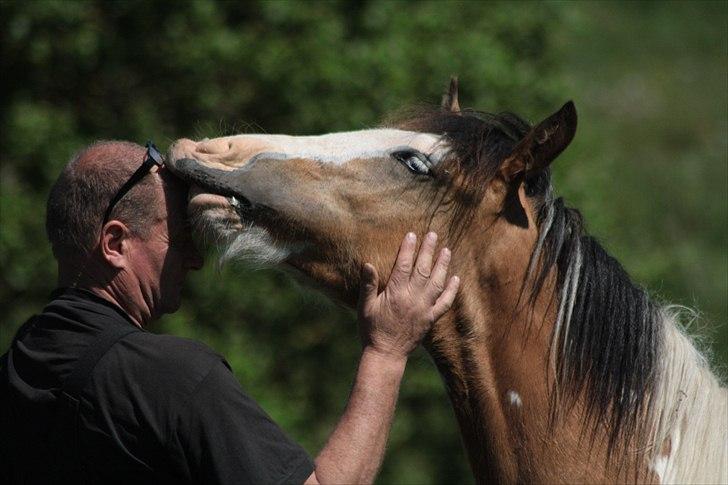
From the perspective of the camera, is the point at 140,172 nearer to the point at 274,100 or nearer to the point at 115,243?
the point at 115,243

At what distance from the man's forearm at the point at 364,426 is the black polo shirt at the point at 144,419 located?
70 mm

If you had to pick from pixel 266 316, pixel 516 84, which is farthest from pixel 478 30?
pixel 266 316

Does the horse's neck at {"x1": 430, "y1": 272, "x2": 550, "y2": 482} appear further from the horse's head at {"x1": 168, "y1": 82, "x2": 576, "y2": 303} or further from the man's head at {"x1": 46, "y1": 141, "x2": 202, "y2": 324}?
the man's head at {"x1": 46, "y1": 141, "x2": 202, "y2": 324}

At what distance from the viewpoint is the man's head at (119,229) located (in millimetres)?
2639

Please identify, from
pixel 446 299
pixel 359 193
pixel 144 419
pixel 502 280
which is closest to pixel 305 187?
pixel 359 193

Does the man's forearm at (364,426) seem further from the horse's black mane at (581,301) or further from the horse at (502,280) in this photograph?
the horse's black mane at (581,301)

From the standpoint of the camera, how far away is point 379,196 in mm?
2896

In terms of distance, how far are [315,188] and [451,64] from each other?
14.4ft

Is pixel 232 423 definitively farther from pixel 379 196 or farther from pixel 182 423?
pixel 379 196

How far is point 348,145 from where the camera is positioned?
2.95 m

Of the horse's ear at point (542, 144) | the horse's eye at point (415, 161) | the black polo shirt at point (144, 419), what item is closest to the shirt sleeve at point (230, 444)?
the black polo shirt at point (144, 419)

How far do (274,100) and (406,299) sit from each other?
4254 millimetres

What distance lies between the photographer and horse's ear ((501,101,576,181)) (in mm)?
2699

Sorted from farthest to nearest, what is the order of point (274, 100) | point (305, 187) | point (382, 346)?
point (274, 100) → point (305, 187) → point (382, 346)
